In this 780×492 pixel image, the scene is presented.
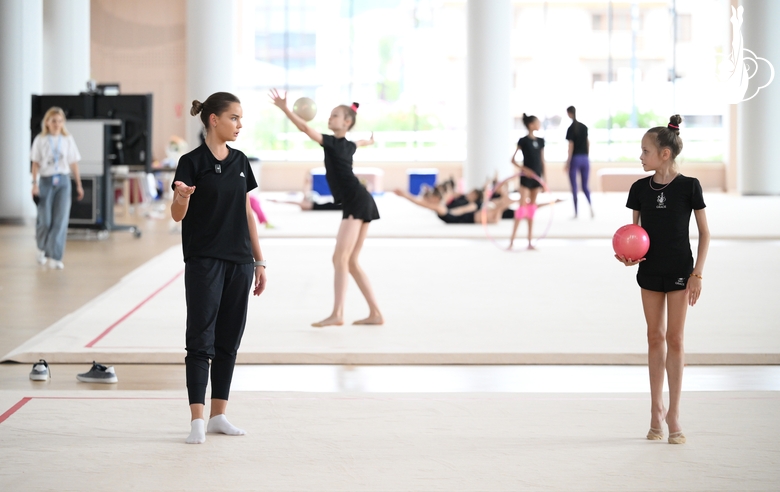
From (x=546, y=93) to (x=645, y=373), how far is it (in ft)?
72.6

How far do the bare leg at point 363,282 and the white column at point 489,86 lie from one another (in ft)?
39.0

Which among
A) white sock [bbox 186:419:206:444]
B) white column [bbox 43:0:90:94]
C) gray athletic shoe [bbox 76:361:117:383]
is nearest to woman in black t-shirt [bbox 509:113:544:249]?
gray athletic shoe [bbox 76:361:117:383]

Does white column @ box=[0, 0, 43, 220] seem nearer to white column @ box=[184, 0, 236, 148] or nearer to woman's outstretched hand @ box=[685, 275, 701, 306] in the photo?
white column @ box=[184, 0, 236, 148]

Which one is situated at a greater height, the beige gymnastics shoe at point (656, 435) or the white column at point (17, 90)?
the white column at point (17, 90)

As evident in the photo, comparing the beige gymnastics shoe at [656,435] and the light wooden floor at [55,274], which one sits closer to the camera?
the beige gymnastics shoe at [656,435]

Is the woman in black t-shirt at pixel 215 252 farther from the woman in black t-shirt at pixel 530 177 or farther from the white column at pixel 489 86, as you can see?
the white column at pixel 489 86

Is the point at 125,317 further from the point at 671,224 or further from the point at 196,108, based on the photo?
the point at 671,224

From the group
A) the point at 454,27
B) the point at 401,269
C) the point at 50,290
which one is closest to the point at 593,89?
the point at 454,27

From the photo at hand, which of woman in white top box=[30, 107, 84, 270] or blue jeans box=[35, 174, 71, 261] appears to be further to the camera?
blue jeans box=[35, 174, 71, 261]

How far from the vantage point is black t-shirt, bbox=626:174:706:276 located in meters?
3.98

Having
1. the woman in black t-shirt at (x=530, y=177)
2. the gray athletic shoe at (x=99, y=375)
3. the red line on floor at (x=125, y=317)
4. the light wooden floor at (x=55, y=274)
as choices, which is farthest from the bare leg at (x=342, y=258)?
the woman in black t-shirt at (x=530, y=177)

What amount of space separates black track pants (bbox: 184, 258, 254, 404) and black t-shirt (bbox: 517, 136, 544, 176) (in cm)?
835

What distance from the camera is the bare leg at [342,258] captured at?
650cm

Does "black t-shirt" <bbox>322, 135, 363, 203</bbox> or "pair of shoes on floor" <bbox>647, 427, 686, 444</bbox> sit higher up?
"black t-shirt" <bbox>322, 135, 363, 203</bbox>
